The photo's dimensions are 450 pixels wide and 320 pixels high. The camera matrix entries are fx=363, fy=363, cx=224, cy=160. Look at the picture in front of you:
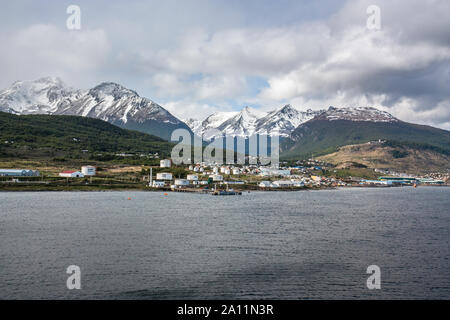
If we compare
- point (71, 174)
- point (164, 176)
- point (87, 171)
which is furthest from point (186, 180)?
point (71, 174)

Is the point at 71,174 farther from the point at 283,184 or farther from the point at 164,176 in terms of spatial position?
the point at 283,184

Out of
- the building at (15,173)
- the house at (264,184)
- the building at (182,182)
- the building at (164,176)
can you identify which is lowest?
the house at (264,184)

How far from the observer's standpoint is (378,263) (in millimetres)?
30016

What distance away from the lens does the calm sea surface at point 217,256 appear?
23141 millimetres

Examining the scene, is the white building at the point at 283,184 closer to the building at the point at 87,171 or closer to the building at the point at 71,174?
the building at the point at 87,171

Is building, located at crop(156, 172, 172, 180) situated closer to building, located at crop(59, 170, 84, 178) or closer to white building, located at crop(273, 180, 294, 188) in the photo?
building, located at crop(59, 170, 84, 178)

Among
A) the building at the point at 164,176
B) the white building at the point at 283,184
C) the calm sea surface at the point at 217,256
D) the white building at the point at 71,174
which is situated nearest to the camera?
the calm sea surface at the point at 217,256

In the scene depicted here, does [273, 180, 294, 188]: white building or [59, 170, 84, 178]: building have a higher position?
[59, 170, 84, 178]: building

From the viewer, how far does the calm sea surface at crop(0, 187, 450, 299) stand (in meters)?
23.1

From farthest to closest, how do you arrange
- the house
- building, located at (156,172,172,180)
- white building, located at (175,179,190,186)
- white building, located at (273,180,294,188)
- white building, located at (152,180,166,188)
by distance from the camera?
white building, located at (273,180,294,188)
the house
building, located at (156,172,172,180)
white building, located at (175,179,190,186)
white building, located at (152,180,166,188)

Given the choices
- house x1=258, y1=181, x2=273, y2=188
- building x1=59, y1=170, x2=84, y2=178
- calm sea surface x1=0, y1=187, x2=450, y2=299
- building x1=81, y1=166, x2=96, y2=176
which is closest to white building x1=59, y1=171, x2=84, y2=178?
building x1=59, y1=170, x2=84, y2=178

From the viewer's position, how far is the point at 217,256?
31219mm

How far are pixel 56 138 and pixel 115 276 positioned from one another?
184102mm

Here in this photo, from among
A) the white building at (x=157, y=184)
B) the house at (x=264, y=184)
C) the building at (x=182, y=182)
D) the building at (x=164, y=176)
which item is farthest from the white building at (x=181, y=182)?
the house at (x=264, y=184)
